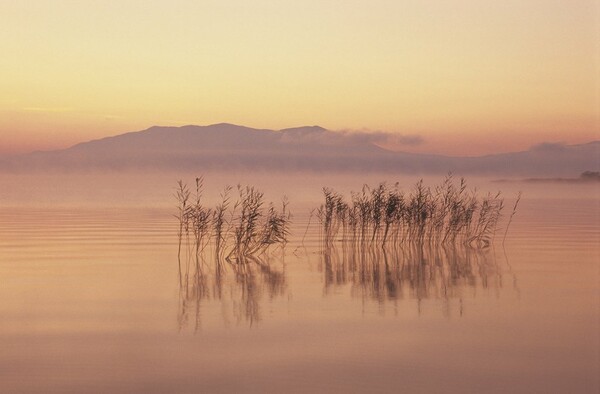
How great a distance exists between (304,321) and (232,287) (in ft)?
11.2

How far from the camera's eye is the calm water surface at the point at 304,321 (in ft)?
29.8

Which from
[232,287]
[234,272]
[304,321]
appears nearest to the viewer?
[304,321]

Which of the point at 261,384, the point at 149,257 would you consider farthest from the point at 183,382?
the point at 149,257

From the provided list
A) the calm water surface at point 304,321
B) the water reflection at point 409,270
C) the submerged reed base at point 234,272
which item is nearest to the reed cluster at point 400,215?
the water reflection at point 409,270

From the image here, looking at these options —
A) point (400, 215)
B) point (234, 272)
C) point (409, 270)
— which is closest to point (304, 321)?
point (234, 272)

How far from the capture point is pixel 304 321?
12.0 m

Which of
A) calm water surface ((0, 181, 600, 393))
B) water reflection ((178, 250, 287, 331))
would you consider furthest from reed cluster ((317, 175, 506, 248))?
water reflection ((178, 250, 287, 331))

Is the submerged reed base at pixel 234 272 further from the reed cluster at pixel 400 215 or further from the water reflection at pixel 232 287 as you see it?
the reed cluster at pixel 400 215

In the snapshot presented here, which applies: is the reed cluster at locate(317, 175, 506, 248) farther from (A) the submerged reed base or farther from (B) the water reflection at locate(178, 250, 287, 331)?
(B) the water reflection at locate(178, 250, 287, 331)

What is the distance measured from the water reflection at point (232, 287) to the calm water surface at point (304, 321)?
4 centimetres

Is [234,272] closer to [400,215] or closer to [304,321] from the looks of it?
[304,321]

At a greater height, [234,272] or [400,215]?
[400,215]

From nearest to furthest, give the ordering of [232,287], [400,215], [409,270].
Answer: [232,287], [409,270], [400,215]

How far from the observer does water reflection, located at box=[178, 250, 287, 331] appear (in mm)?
12500
